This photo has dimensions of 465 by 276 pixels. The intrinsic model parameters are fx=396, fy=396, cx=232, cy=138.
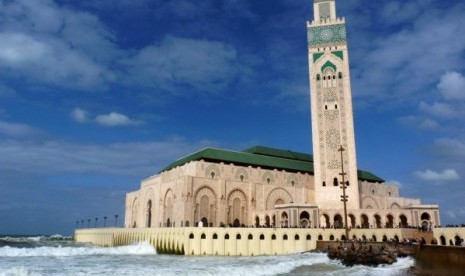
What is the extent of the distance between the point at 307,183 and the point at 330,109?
1275 centimetres

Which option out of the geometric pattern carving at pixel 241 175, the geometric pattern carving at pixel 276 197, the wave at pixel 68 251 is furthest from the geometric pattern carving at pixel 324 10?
the wave at pixel 68 251

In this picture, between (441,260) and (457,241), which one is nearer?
(441,260)

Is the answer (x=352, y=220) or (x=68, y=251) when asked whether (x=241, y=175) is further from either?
(x=68, y=251)

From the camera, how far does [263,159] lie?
186 ft

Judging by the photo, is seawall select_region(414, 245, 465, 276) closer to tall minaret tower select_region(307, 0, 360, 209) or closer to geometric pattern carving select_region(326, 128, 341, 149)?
tall minaret tower select_region(307, 0, 360, 209)

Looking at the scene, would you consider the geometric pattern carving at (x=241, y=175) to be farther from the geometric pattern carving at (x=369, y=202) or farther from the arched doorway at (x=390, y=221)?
the arched doorway at (x=390, y=221)

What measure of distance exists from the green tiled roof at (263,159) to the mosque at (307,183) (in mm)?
179

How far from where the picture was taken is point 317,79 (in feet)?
170

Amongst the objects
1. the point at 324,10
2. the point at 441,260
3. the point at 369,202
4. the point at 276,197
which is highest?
the point at 324,10

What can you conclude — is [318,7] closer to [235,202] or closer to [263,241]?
[235,202]

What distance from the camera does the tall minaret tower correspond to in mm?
48656

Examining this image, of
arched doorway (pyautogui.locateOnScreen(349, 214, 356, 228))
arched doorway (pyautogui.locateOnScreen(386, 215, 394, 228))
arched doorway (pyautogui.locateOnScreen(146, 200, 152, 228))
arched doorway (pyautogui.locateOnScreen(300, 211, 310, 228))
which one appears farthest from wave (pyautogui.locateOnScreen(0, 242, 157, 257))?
arched doorway (pyautogui.locateOnScreen(386, 215, 394, 228))

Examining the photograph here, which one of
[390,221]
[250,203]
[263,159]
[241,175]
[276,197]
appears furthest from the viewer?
[263,159]

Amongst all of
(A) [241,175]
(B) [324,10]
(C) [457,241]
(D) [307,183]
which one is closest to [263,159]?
(A) [241,175]
